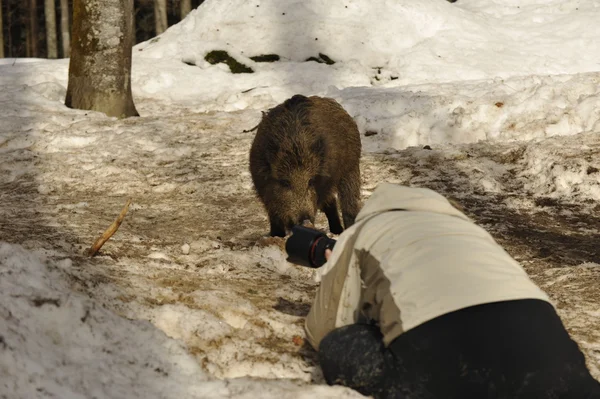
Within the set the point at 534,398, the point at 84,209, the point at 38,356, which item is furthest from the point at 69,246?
the point at 534,398

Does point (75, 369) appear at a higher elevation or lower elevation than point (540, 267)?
higher

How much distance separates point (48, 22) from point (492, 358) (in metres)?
27.4

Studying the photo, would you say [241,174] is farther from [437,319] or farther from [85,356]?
[437,319]

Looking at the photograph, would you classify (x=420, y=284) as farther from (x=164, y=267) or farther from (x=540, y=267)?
(x=540, y=267)

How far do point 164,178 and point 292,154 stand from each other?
2538 mm

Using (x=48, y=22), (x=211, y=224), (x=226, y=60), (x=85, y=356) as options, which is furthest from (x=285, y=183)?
(x=48, y=22)

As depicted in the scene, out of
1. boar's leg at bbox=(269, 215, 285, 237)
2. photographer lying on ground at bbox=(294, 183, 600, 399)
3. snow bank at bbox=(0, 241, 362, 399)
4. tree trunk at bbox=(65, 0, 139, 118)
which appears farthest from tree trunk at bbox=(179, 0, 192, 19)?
photographer lying on ground at bbox=(294, 183, 600, 399)

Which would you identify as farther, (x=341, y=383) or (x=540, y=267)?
(x=540, y=267)

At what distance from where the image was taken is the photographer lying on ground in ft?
10.2

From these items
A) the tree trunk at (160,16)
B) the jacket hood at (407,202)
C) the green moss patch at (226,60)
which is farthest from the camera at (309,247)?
the tree trunk at (160,16)

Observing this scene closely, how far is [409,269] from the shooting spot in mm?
3383

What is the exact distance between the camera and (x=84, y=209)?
7605 millimetres

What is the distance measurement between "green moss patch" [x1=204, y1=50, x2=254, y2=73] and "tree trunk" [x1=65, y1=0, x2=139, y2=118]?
286 centimetres

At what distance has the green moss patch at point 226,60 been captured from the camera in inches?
548
